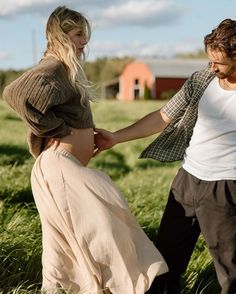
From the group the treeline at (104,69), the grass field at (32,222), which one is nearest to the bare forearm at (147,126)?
the grass field at (32,222)

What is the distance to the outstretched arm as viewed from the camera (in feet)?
13.5

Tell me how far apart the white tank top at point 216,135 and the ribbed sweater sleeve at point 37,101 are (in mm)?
785

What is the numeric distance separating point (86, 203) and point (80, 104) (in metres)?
0.56

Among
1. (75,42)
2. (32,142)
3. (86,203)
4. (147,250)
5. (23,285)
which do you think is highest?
(75,42)

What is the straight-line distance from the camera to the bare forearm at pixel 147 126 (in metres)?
4.10

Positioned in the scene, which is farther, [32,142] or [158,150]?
[158,150]

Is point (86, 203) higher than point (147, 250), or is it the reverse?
point (86, 203)

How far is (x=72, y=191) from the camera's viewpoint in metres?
3.70

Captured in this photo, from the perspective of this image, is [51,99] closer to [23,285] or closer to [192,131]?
[192,131]

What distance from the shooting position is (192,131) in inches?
158

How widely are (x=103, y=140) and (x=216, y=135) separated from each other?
2.64ft

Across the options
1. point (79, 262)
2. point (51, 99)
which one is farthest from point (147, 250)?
point (51, 99)

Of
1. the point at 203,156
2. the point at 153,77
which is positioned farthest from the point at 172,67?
the point at 203,156

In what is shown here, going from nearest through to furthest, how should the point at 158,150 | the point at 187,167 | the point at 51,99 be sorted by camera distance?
the point at 51,99 → the point at 187,167 → the point at 158,150
